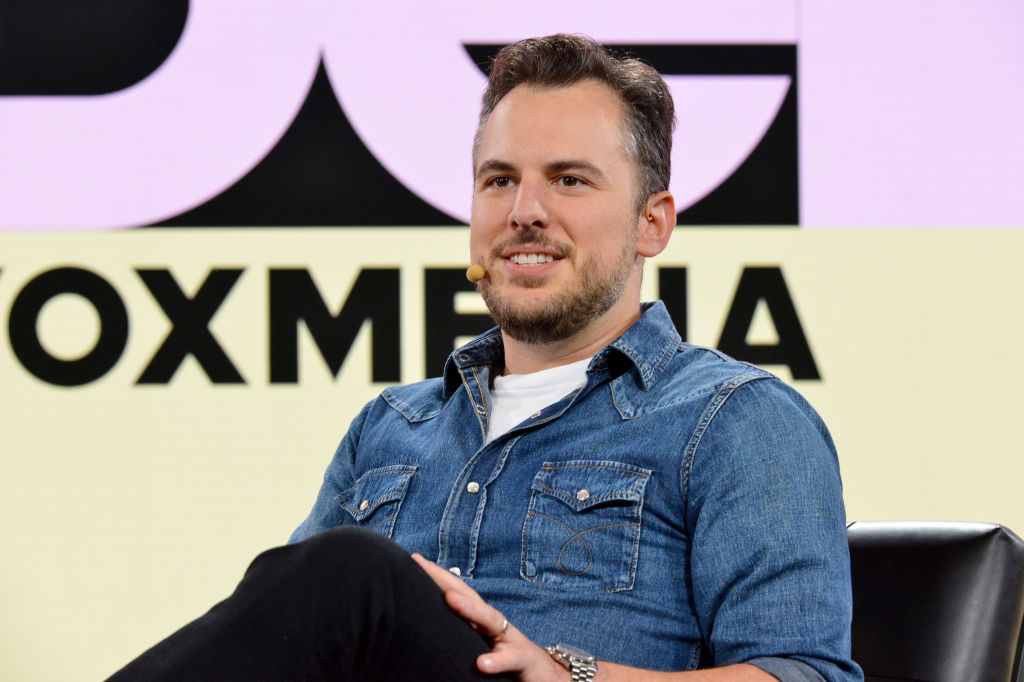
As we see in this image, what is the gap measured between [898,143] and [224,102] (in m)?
1.71

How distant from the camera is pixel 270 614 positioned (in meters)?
1.01

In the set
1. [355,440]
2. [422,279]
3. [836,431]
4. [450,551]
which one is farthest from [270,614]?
[836,431]

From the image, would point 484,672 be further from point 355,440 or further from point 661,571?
point 355,440

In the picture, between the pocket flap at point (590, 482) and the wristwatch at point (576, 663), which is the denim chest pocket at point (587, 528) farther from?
the wristwatch at point (576, 663)

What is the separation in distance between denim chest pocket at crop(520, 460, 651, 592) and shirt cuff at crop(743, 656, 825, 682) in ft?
0.61

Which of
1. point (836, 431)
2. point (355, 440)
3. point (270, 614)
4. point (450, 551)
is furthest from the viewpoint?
point (836, 431)

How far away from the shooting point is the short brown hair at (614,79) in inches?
63.0

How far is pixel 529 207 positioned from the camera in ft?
5.00

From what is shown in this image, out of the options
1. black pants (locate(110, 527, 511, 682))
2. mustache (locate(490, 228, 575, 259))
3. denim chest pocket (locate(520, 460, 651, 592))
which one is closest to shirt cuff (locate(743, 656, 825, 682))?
denim chest pocket (locate(520, 460, 651, 592))

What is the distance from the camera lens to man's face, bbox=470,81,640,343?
60.7 inches

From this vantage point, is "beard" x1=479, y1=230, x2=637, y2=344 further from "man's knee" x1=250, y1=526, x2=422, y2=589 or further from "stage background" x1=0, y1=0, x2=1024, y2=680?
"stage background" x1=0, y1=0, x2=1024, y2=680

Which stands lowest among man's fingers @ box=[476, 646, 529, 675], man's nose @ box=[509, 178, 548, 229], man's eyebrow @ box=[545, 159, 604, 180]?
man's fingers @ box=[476, 646, 529, 675]

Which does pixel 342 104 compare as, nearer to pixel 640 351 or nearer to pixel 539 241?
pixel 539 241

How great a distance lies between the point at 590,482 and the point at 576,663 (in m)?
0.30
